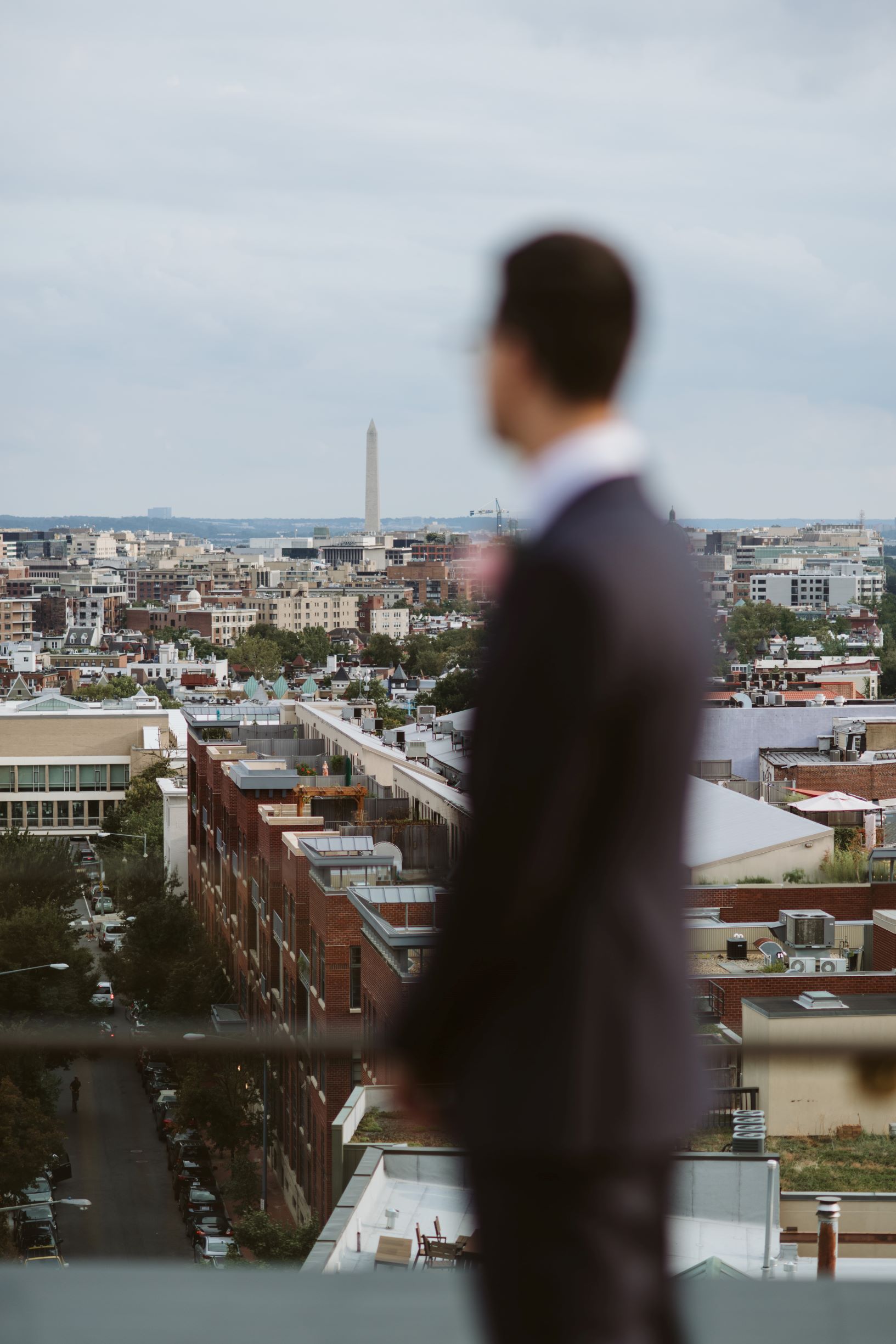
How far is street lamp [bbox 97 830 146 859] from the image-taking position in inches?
640

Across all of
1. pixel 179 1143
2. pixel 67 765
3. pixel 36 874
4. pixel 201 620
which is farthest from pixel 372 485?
pixel 179 1143

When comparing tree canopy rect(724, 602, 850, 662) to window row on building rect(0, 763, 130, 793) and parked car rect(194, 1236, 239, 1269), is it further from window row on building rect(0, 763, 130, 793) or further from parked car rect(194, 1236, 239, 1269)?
parked car rect(194, 1236, 239, 1269)

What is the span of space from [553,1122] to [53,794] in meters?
19.8

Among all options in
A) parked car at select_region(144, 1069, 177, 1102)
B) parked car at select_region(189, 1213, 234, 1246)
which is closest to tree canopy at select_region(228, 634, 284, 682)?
parked car at select_region(189, 1213, 234, 1246)

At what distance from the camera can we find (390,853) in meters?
6.78

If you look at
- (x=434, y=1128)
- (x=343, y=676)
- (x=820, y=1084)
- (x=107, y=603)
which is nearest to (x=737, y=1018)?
(x=820, y=1084)

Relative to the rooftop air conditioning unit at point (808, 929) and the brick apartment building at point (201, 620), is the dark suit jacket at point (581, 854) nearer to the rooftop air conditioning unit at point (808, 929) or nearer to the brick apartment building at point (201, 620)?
the rooftop air conditioning unit at point (808, 929)

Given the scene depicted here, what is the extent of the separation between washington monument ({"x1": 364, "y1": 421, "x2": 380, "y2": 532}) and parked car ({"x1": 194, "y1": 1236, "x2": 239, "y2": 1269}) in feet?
249

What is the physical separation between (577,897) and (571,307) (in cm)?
22

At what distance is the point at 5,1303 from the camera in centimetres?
109

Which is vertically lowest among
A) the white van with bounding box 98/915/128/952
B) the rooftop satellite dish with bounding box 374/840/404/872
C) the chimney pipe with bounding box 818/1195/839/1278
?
the white van with bounding box 98/915/128/952

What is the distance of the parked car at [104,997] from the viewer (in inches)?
231

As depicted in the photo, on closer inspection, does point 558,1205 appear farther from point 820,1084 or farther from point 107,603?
point 107,603

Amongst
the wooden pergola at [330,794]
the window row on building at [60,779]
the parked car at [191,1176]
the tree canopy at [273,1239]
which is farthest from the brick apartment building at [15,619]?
Answer: the tree canopy at [273,1239]
